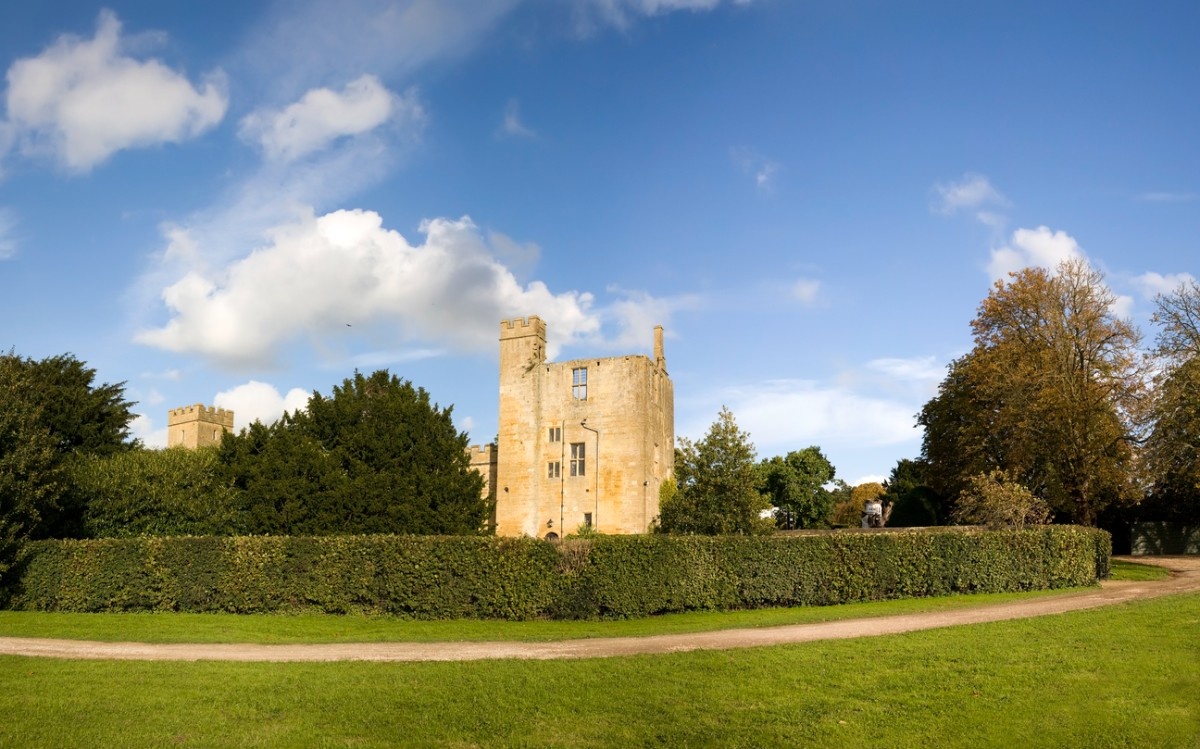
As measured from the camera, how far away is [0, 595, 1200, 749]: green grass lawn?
31.1ft

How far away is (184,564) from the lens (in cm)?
2458

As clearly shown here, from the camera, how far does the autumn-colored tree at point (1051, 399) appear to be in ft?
109

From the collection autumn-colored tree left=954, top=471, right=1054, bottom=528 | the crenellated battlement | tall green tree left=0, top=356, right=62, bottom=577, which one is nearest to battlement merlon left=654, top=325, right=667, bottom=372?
the crenellated battlement

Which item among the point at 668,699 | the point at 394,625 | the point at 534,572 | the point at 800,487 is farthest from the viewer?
the point at 800,487

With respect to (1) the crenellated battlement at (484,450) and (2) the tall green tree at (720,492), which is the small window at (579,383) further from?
(2) the tall green tree at (720,492)

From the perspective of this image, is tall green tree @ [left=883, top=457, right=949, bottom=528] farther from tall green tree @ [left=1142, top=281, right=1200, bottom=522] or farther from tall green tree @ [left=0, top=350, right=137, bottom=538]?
tall green tree @ [left=0, top=350, right=137, bottom=538]

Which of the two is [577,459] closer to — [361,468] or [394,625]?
[361,468]

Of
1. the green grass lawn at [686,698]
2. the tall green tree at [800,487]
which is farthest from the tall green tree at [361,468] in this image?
the tall green tree at [800,487]

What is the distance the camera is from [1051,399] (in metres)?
32.9

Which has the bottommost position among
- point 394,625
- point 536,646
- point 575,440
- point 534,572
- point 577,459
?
point 394,625

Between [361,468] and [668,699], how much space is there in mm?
24427

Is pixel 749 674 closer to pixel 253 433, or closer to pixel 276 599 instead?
pixel 276 599

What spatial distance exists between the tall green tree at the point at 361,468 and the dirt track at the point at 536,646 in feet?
43.1

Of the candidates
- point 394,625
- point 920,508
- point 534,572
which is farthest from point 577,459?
point 394,625
